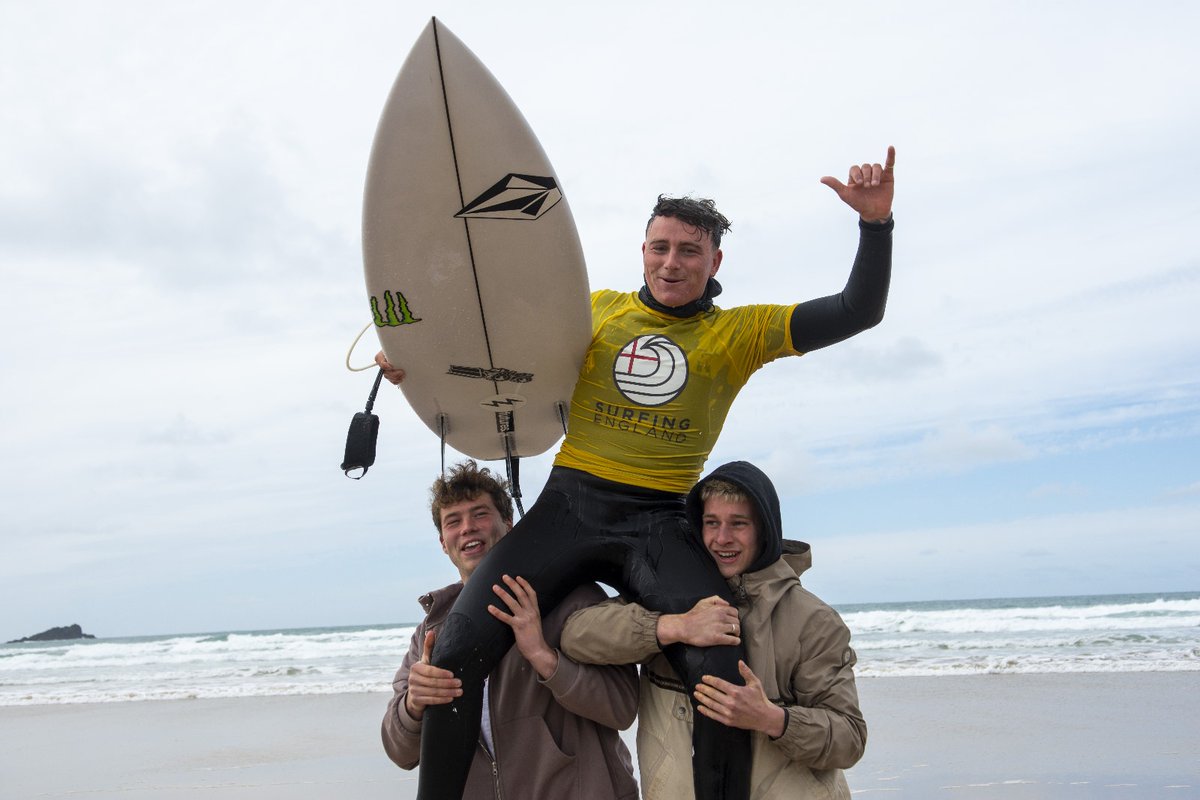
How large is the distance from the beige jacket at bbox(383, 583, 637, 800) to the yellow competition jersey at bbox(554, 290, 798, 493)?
407 mm

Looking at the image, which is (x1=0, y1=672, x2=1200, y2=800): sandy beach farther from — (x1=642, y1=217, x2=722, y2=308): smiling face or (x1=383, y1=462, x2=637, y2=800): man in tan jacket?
(x1=642, y1=217, x2=722, y2=308): smiling face

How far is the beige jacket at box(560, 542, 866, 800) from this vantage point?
8.37 ft

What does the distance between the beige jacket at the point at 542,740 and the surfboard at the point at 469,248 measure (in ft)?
2.95

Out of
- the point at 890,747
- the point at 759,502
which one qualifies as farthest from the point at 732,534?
the point at 890,747

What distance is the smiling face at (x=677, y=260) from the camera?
3043 millimetres

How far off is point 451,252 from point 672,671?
1.59m

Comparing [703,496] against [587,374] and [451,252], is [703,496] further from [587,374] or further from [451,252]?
[451,252]

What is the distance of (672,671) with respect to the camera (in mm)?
2756

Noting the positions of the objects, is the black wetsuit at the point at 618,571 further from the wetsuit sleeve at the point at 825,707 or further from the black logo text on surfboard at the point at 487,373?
the black logo text on surfboard at the point at 487,373

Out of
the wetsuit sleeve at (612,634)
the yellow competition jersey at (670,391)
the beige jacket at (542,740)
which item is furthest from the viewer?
the yellow competition jersey at (670,391)

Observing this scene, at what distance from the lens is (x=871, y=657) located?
511 inches

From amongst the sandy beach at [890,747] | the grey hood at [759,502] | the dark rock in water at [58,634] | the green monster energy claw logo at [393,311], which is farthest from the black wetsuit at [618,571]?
the dark rock in water at [58,634]

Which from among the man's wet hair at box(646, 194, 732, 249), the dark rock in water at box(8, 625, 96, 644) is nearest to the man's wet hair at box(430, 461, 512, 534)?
the man's wet hair at box(646, 194, 732, 249)

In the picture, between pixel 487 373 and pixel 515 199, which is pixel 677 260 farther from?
pixel 487 373
